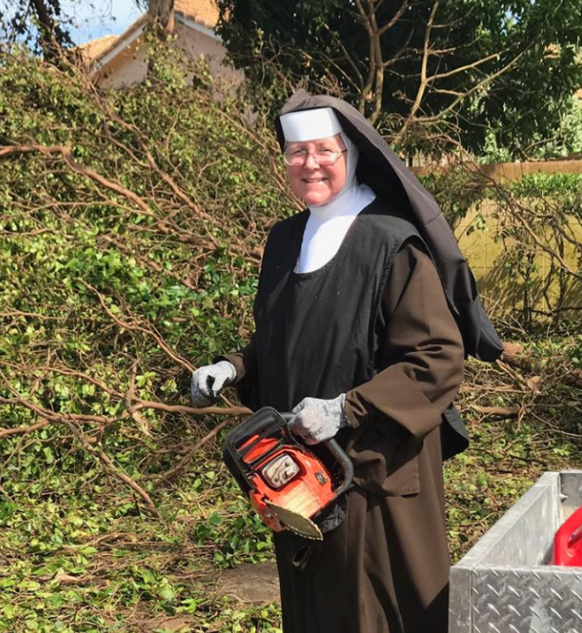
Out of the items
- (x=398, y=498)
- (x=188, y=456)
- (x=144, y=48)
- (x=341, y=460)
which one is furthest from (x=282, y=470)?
(x=144, y=48)

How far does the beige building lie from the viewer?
8422 mm

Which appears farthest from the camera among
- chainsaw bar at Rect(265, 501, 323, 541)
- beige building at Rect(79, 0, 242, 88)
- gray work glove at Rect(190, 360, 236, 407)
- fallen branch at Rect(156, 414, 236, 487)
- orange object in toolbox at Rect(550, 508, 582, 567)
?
beige building at Rect(79, 0, 242, 88)

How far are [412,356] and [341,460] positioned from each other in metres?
0.32

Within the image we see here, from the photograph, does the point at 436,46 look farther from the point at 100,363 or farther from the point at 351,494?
the point at 351,494

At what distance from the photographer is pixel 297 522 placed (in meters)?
2.23

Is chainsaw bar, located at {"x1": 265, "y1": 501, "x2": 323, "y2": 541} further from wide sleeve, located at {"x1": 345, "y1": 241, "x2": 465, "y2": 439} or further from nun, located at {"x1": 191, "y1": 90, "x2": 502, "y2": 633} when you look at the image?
wide sleeve, located at {"x1": 345, "y1": 241, "x2": 465, "y2": 439}

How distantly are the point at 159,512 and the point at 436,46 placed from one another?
8.47m

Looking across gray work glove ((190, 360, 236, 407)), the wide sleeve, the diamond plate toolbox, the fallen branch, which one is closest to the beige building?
the fallen branch

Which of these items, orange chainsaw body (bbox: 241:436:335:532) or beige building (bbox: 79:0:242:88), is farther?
beige building (bbox: 79:0:242:88)

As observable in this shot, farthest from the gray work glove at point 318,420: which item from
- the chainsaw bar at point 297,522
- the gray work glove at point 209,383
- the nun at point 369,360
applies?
the gray work glove at point 209,383

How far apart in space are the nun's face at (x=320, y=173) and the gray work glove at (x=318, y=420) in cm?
59

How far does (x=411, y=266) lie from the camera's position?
2.39 meters

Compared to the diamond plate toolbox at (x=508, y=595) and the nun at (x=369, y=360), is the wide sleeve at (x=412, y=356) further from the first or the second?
the diamond plate toolbox at (x=508, y=595)

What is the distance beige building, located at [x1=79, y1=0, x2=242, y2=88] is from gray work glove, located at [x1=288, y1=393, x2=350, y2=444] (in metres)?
6.14
